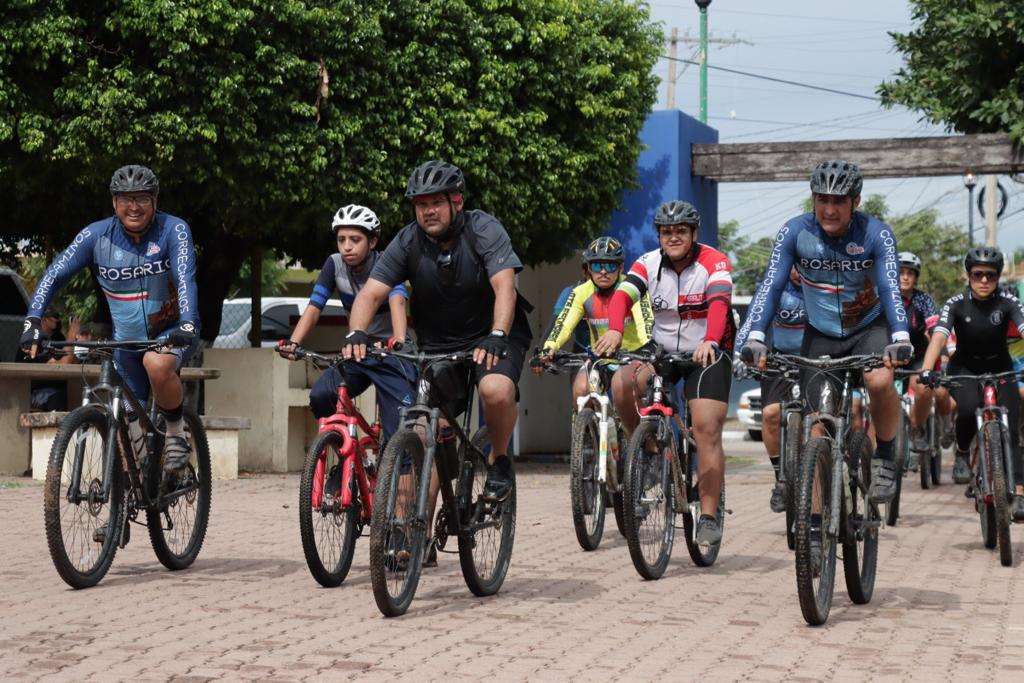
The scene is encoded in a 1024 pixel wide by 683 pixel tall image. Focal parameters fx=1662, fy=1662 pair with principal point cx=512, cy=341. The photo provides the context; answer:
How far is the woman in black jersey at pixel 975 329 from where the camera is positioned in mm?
11172

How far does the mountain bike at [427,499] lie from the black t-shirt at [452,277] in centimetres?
24

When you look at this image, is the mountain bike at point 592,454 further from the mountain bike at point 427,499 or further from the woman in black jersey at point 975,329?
the woman in black jersey at point 975,329

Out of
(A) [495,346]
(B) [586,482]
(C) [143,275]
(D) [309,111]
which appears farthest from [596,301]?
(D) [309,111]

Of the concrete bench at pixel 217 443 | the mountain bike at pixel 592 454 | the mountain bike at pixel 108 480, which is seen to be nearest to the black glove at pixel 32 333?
the mountain bike at pixel 108 480

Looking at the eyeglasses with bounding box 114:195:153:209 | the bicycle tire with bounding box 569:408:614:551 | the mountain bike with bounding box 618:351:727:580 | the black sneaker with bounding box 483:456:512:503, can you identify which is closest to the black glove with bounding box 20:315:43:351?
the eyeglasses with bounding box 114:195:153:209

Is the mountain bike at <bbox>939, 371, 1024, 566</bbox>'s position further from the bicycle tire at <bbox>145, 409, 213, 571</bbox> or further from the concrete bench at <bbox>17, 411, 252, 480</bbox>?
the concrete bench at <bbox>17, 411, 252, 480</bbox>

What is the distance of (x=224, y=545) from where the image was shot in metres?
10.5

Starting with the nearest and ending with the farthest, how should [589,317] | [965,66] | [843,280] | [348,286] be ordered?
[843,280] < [348,286] < [589,317] < [965,66]

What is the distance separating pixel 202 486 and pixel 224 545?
1.47 metres

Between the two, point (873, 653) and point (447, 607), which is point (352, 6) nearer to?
point (447, 607)

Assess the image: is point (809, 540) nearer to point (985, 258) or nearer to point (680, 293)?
point (680, 293)

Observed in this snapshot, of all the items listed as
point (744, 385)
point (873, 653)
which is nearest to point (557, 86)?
point (873, 653)

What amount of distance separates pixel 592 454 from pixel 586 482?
0.18 m

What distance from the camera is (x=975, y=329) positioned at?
37.4 ft
